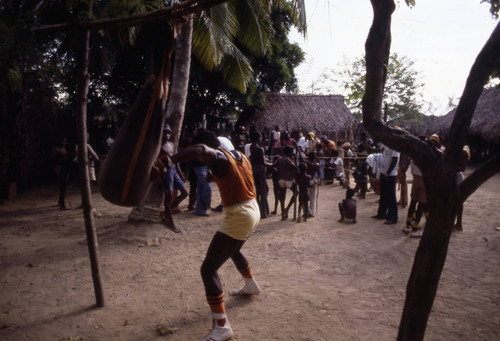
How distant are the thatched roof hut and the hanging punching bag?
49.2ft

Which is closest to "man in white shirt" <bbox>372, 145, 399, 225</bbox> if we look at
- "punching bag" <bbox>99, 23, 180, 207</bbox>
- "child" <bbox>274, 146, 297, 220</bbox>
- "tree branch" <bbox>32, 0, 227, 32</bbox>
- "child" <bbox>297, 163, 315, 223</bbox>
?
"child" <bbox>297, 163, 315, 223</bbox>

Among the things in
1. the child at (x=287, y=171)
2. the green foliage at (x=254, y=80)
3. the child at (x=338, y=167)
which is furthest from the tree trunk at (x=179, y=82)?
the child at (x=338, y=167)

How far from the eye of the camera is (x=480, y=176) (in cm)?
224

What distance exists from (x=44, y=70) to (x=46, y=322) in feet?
32.5

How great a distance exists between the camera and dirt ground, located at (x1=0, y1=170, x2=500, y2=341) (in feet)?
11.5

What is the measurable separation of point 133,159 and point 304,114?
17.2m

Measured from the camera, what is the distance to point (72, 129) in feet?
49.8

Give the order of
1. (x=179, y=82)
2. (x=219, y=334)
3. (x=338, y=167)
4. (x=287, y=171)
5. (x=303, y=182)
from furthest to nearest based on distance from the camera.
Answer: (x=338, y=167) → (x=287, y=171) → (x=303, y=182) → (x=179, y=82) → (x=219, y=334)

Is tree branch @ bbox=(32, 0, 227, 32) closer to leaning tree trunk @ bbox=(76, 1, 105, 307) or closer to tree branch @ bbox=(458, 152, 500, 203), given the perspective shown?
leaning tree trunk @ bbox=(76, 1, 105, 307)

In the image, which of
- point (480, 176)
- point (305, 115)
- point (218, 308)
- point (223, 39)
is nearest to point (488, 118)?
point (305, 115)

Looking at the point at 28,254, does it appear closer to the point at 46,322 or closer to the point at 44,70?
the point at 46,322

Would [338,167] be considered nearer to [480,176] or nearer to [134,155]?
[480,176]

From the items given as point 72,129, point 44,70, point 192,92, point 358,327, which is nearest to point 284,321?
point 358,327

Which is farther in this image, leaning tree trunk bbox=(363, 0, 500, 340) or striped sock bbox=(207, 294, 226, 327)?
striped sock bbox=(207, 294, 226, 327)
